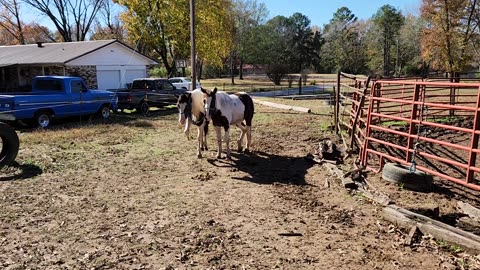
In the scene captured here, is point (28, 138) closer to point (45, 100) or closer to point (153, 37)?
point (45, 100)

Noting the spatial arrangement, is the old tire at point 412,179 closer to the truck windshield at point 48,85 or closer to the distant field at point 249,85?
the truck windshield at point 48,85

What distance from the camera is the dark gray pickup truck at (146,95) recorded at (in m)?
17.2

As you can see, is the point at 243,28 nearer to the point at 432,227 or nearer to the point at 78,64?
the point at 78,64

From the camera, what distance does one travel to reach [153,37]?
1339 inches

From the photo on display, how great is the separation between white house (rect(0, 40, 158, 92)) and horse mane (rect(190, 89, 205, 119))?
15.7 meters

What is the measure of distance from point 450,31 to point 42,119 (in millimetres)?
26044

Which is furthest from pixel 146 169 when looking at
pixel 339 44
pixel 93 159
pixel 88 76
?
pixel 339 44

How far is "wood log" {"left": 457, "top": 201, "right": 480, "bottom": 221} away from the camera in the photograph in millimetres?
5173

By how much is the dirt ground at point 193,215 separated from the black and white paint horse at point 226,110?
0.59 m

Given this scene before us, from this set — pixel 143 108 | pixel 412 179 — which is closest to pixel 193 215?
pixel 412 179

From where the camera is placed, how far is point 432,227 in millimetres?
4500

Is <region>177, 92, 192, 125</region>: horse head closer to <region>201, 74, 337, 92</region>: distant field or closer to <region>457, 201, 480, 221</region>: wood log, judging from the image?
<region>457, 201, 480, 221</region>: wood log

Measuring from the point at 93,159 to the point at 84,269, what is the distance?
532 centimetres

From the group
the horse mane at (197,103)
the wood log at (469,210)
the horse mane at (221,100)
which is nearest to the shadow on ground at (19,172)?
the horse mane at (197,103)
